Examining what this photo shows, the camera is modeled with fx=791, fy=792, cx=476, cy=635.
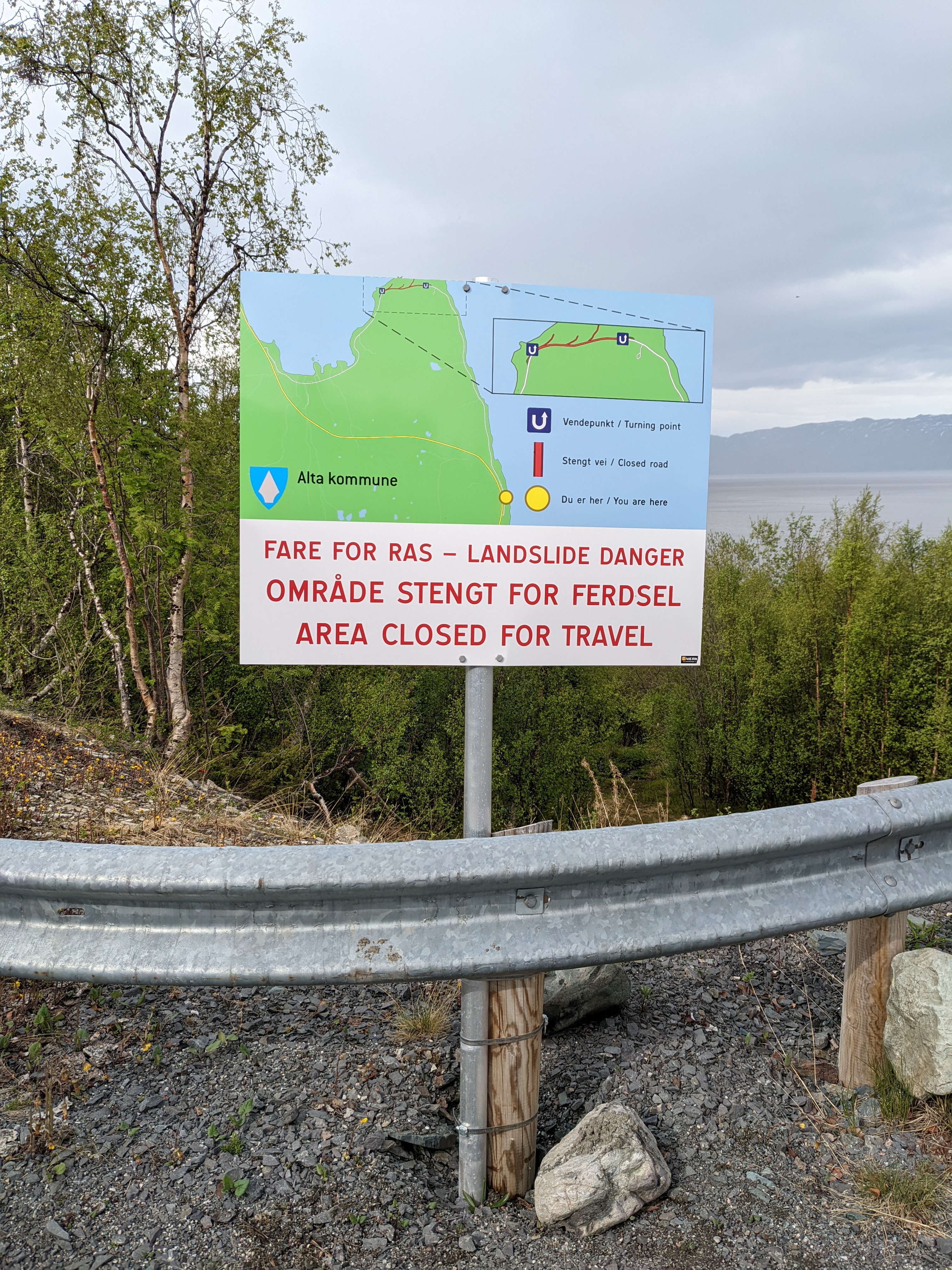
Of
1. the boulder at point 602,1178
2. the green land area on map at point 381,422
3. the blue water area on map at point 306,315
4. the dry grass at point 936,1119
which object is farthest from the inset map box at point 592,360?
the dry grass at point 936,1119

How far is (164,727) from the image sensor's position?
1138 centimetres

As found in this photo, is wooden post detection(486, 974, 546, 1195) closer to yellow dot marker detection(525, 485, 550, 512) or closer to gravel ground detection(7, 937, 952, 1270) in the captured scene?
gravel ground detection(7, 937, 952, 1270)

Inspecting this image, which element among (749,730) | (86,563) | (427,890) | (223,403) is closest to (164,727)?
(86,563)

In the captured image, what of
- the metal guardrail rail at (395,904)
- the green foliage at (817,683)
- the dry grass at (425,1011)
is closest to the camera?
the metal guardrail rail at (395,904)

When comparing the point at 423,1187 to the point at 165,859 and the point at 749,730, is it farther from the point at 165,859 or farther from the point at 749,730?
the point at 749,730

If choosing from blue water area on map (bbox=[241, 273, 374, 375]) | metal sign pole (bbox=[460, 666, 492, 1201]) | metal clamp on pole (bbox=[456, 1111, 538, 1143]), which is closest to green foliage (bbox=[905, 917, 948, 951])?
metal clamp on pole (bbox=[456, 1111, 538, 1143])

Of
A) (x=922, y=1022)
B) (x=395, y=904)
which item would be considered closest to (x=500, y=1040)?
(x=395, y=904)

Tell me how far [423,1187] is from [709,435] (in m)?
2.11

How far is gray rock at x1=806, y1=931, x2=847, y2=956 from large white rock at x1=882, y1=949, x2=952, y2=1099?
28.4 inches

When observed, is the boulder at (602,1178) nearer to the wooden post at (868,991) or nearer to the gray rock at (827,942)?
the wooden post at (868,991)

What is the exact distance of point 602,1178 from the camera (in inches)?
70.8

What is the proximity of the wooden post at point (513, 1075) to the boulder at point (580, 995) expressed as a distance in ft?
1.33

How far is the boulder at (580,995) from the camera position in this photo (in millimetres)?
2477

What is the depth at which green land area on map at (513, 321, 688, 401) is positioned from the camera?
2.10 metres
